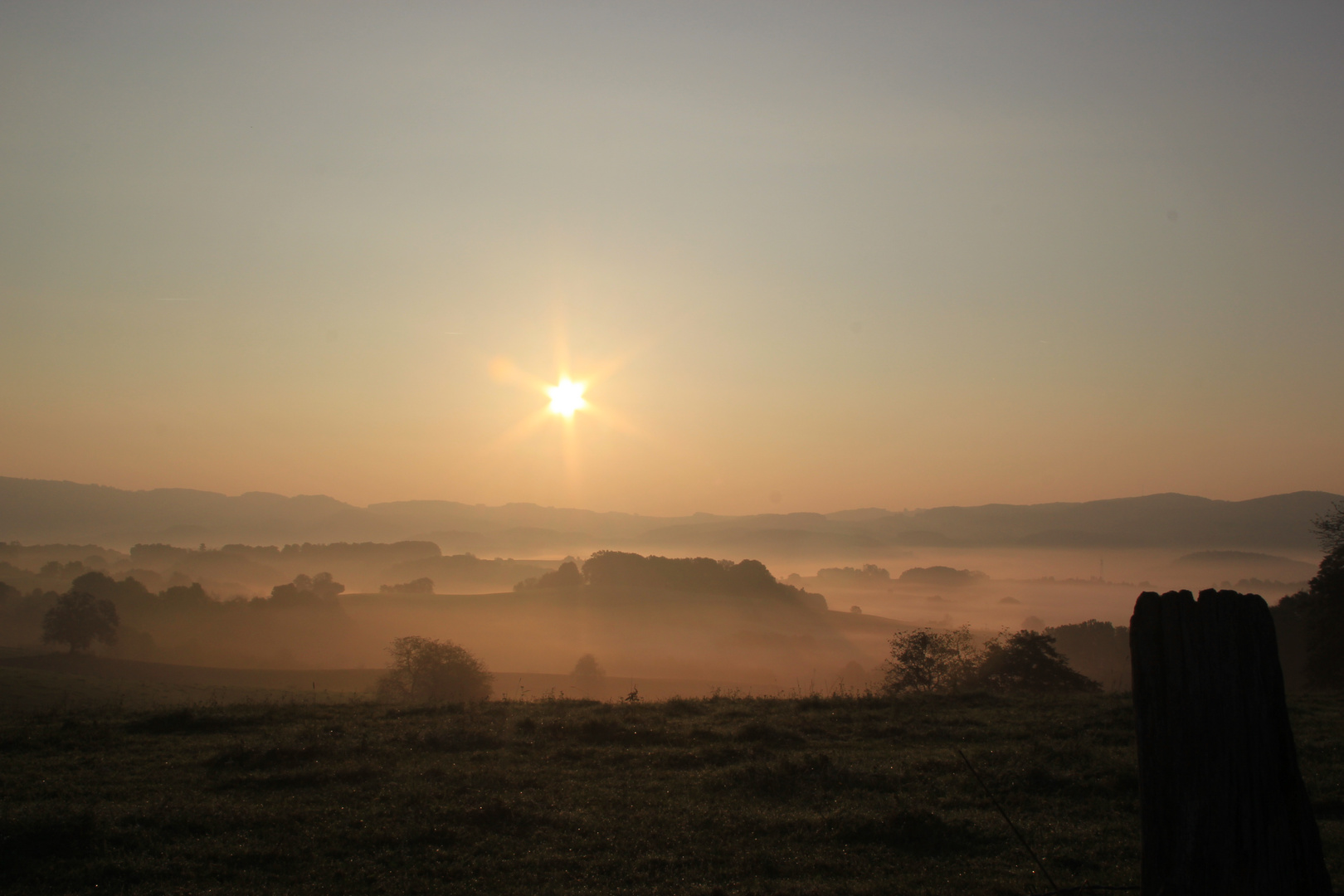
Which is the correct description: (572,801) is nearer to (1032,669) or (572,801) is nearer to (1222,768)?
(1222,768)

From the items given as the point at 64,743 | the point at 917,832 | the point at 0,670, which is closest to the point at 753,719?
the point at 917,832

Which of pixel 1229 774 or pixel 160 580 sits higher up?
pixel 1229 774

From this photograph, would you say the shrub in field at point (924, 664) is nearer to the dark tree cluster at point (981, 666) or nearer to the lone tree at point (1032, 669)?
the dark tree cluster at point (981, 666)

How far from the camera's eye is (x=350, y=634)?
10438cm

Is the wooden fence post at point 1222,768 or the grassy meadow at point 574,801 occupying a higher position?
the wooden fence post at point 1222,768

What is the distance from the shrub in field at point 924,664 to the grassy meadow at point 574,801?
1773 cm

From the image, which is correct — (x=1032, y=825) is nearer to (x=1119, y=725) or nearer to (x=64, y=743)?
(x=1119, y=725)

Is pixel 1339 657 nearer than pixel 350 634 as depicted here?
Yes

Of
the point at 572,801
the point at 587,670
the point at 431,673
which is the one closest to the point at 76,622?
the point at 431,673

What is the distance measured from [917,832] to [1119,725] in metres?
8.94

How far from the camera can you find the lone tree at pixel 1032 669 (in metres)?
33.0

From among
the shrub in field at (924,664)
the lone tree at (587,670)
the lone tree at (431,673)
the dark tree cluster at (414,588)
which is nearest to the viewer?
the shrub in field at (924,664)

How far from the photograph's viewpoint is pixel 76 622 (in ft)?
242

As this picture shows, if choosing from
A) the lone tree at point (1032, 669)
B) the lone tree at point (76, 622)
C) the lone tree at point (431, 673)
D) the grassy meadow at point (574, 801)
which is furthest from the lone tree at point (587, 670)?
the grassy meadow at point (574, 801)
